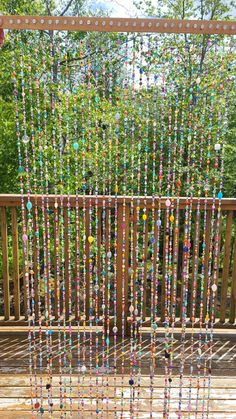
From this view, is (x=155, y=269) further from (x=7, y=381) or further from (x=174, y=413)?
(x=7, y=381)

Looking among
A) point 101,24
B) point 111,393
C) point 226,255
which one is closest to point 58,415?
point 111,393

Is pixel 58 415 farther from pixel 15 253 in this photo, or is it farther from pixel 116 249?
pixel 15 253

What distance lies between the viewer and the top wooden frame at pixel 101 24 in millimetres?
1556

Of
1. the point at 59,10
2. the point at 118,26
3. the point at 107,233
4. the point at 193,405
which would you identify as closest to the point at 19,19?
the point at 118,26

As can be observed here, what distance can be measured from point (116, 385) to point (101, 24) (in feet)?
6.30

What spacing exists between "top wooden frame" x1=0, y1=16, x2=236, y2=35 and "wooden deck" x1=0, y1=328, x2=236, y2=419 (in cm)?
158

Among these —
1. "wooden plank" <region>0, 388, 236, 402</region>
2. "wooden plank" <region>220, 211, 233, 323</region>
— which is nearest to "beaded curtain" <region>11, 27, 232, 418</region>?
"wooden plank" <region>0, 388, 236, 402</region>

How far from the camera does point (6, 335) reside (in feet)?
10.00

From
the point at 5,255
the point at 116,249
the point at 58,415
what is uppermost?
the point at 116,249

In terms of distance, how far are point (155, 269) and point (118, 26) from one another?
169 centimetres

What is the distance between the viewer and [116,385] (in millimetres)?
2410

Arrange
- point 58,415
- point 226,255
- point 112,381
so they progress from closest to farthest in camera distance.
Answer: point 58,415
point 112,381
point 226,255

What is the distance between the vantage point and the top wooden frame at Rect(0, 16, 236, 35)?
156 centimetres

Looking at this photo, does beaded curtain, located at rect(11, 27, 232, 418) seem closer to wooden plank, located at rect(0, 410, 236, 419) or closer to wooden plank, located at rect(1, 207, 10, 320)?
wooden plank, located at rect(0, 410, 236, 419)
